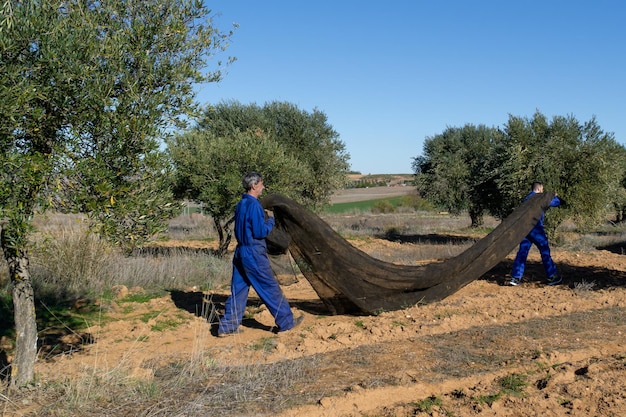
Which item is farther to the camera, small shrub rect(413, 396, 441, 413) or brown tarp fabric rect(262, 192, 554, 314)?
brown tarp fabric rect(262, 192, 554, 314)

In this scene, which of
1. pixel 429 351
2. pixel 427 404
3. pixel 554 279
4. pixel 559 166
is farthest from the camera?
pixel 559 166

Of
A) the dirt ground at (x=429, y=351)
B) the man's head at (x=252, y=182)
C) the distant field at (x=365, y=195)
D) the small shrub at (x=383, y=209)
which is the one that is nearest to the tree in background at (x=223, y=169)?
the dirt ground at (x=429, y=351)

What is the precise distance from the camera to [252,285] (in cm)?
754

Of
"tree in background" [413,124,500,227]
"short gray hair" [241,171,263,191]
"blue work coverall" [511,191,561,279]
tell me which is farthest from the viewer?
"tree in background" [413,124,500,227]

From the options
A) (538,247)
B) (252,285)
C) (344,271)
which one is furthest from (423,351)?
(538,247)

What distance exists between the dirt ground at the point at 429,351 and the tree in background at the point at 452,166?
1735 centimetres

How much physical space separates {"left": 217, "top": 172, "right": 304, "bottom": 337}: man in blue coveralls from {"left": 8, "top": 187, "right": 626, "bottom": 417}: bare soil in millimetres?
275

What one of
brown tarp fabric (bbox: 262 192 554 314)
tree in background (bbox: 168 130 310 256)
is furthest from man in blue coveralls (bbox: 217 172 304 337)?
tree in background (bbox: 168 130 310 256)

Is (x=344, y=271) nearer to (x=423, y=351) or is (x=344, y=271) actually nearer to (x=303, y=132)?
(x=423, y=351)

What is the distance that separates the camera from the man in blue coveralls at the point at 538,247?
11078 millimetres

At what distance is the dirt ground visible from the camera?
515 centimetres

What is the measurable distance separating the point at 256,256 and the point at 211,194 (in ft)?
25.9

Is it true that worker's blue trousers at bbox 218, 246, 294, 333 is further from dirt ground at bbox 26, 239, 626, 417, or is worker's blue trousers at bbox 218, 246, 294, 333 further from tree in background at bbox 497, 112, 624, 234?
tree in background at bbox 497, 112, 624, 234

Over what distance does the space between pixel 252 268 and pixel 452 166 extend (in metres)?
22.7
